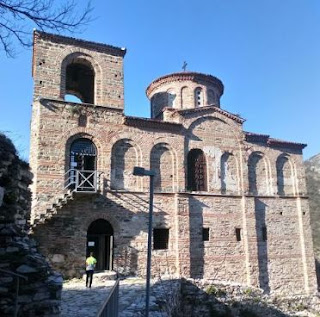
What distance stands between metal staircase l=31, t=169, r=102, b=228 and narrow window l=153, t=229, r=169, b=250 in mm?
3700

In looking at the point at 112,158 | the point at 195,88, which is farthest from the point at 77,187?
the point at 195,88

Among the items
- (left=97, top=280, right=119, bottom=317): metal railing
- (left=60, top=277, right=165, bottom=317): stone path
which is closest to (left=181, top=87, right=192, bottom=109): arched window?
(left=60, top=277, right=165, bottom=317): stone path

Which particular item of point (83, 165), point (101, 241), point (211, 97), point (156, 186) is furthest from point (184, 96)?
point (101, 241)

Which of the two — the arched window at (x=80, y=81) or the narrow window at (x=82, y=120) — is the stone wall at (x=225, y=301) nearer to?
the narrow window at (x=82, y=120)

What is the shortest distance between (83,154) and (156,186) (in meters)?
3.90

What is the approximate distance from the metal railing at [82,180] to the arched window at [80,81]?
6119 mm

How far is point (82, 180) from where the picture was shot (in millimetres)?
15383

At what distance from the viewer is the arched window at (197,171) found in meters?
18.0

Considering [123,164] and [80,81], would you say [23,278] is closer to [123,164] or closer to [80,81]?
[123,164]

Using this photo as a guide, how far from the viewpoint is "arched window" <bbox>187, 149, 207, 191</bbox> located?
707 inches

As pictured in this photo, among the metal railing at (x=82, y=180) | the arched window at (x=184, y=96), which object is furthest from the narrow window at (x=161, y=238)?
the arched window at (x=184, y=96)

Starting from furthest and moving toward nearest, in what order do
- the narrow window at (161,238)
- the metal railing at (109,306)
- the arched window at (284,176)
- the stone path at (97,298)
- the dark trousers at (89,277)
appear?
Result: the arched window at (284,176), the narrow window at (161,238), the dark trousers at (89,277), the stone path at (97,298), the metal railing at (109,306)

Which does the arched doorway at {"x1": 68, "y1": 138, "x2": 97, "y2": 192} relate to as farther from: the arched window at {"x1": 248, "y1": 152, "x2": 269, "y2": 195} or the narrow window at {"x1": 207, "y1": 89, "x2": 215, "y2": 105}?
the narrow window at {"x1": 207, "y1": 89, "x2": 215, "y2": 105}

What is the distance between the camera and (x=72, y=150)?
15859 millimetres
